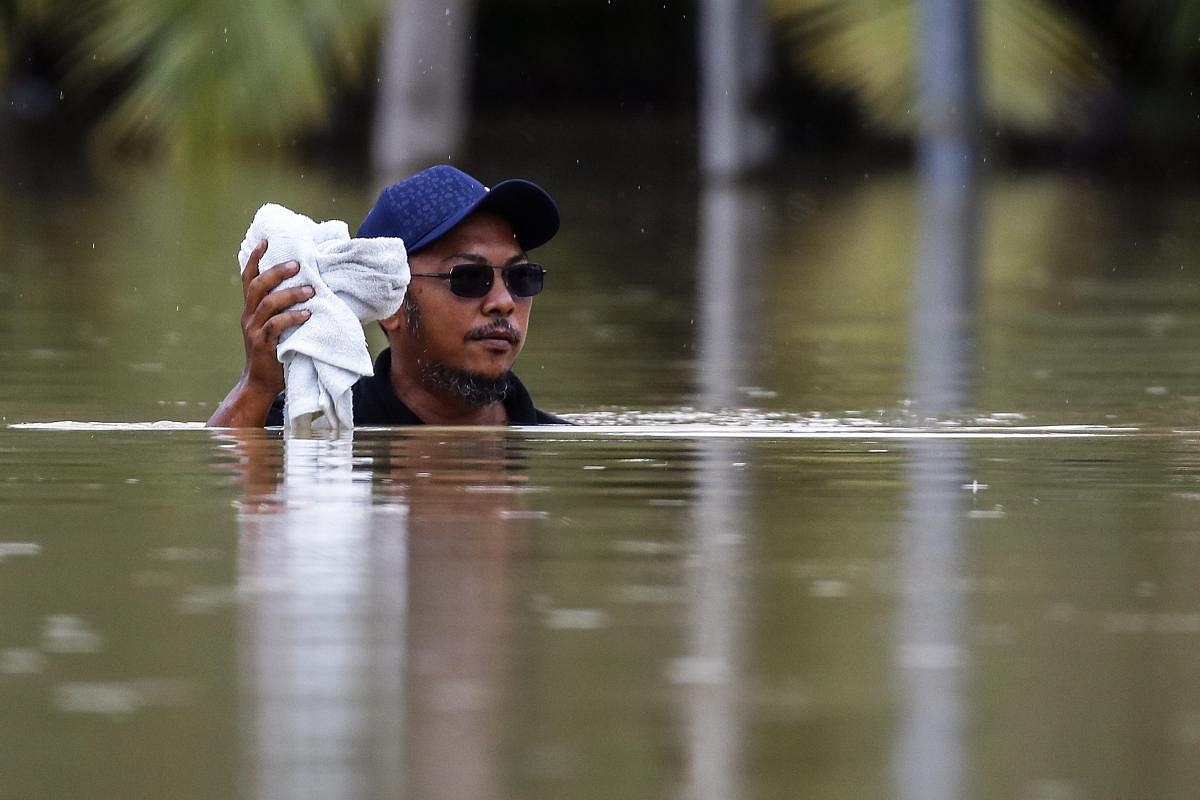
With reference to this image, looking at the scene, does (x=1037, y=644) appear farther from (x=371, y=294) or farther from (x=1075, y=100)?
(x=1075, y=100)

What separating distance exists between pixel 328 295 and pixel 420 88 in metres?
20.2

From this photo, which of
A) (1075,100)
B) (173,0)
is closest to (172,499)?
(173,0)

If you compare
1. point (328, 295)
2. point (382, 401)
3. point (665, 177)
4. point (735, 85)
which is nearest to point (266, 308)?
point (328, 295)

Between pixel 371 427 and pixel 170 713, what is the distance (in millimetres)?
3232

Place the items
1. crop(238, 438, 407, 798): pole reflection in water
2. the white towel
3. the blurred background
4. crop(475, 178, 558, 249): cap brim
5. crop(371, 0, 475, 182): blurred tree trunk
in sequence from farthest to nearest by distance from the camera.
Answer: crop(371, 0, 475, 182): blurred tree trunk
the blurred background
crop(475, 178, 558, 249): cap brim
the white towel
crop(238, 438, 407, 798): pole reflection in water

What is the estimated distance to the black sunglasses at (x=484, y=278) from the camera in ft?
22.5

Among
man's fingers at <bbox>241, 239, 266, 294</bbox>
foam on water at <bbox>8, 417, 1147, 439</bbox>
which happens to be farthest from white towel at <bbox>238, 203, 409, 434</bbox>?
foam on water at <bbox>8, 417, 1147, 439</bbox>

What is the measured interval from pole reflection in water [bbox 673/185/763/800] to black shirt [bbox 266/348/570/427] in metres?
0.46

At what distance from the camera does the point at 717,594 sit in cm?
488

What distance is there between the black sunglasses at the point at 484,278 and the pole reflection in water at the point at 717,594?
1.86 feet

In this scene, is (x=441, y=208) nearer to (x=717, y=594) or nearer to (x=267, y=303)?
(x=267, y=303)

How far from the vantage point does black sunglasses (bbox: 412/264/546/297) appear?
22.5 feet

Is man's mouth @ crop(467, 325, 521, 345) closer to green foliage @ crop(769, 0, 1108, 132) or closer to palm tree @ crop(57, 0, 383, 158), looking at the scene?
palm tree @ crop(57, 0, 383, 158)

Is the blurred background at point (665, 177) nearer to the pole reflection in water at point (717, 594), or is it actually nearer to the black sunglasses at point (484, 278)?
the pole reflection in water at point (717, 594)
